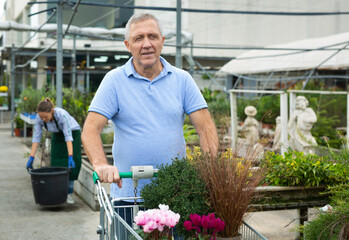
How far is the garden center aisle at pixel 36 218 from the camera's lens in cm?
583

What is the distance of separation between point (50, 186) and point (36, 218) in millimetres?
450

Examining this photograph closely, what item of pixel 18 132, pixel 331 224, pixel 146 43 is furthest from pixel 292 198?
pixel 18 132

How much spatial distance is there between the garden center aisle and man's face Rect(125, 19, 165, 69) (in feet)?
11.6

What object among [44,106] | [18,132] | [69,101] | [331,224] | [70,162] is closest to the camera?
[331,224]

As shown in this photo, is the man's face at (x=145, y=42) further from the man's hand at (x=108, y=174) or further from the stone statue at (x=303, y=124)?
the stone statue at (x=303, y=124)

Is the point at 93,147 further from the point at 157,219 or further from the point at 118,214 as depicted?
the point at 157,219

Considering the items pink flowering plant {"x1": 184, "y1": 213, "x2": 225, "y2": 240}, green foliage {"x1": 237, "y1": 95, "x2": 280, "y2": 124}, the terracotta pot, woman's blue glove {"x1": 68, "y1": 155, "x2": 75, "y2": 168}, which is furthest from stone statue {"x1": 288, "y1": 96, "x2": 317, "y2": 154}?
the terracotta pot

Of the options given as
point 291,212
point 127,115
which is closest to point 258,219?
point 291,212

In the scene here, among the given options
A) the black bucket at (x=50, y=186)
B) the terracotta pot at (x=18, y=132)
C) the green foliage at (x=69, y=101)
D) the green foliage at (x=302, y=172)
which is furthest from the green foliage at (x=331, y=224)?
the terracotta pot at (x=18, y=132)

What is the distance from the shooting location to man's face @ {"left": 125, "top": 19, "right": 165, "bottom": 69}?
2.63m

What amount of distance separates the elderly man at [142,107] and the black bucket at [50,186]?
4159 mm

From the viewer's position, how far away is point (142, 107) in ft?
8.77

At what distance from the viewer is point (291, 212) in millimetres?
6785

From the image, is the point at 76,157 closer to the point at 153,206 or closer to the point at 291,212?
the point at 291,212
